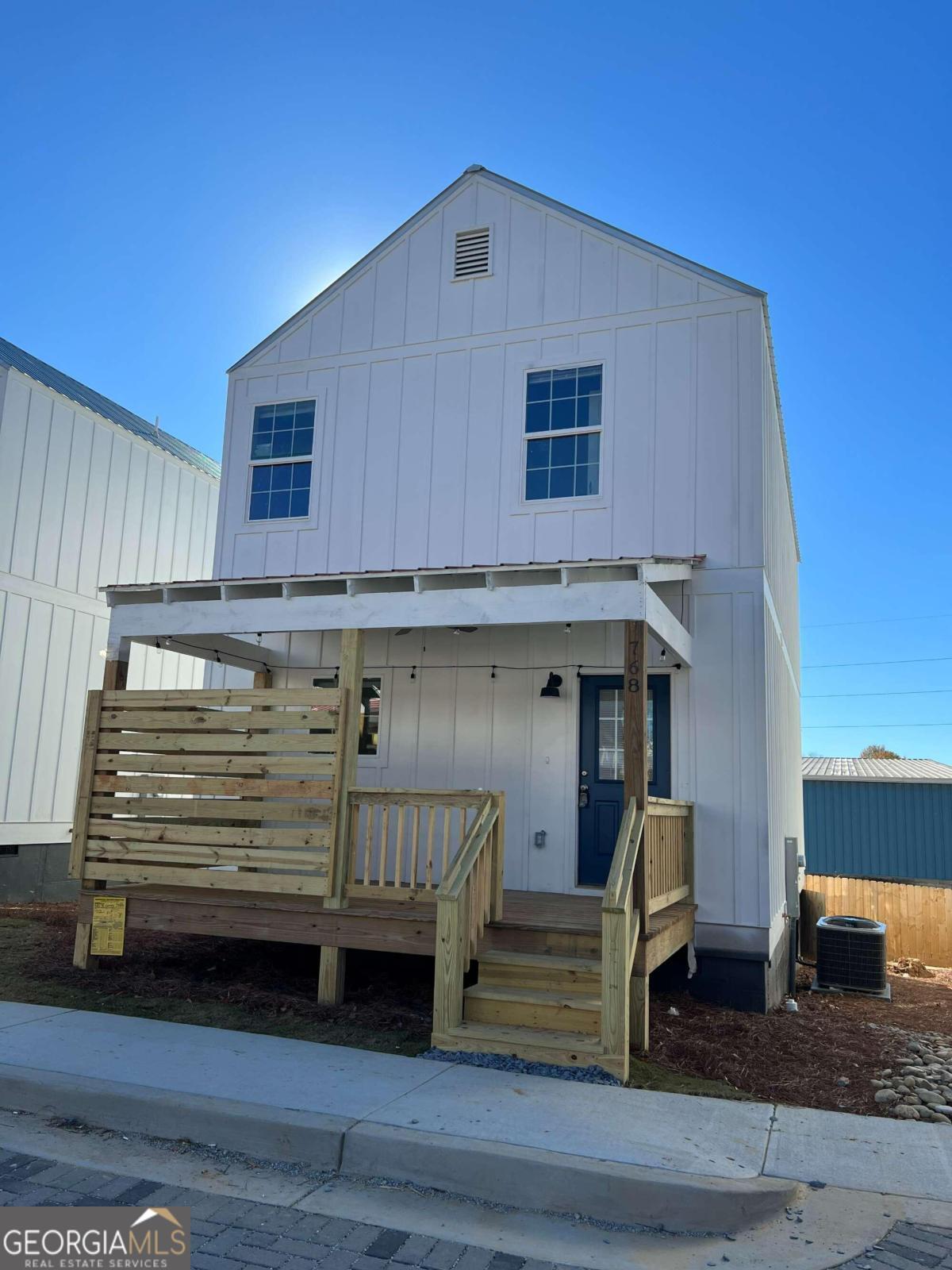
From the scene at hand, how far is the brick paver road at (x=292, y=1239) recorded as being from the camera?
3426 millimetres

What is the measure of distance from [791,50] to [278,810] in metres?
11.3

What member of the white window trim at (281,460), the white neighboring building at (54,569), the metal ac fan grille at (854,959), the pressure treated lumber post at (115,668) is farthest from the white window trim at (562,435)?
the white neighboring building at (54,569)

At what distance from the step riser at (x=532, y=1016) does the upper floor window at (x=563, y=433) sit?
5.27 metres

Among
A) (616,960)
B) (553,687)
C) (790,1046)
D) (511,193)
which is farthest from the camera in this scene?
(511,193)

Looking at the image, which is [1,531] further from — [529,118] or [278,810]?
[529,118]

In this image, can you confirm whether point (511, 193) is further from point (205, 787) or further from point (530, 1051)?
point (530, 1051)

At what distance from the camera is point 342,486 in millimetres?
10484

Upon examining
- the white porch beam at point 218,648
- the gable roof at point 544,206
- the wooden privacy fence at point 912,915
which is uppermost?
the gable roof at point 544,206

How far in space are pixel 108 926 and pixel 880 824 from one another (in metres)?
22.6

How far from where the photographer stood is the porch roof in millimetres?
7188

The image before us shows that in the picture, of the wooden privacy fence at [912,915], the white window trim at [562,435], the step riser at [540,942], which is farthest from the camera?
the wooden privacy fence at [912,915]

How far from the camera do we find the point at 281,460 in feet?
35.5

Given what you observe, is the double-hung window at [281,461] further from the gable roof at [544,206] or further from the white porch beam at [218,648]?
the white porch beam at [218,648]

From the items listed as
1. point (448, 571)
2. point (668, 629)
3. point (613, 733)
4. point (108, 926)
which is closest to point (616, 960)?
point (668, 629)
